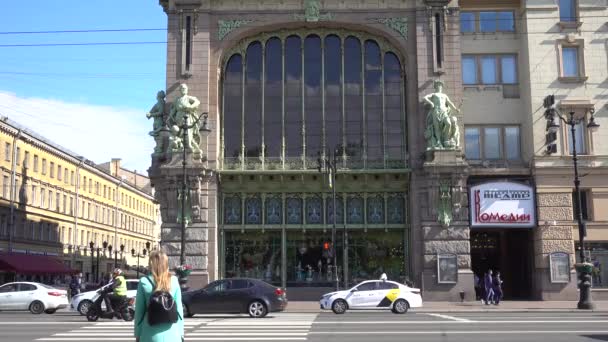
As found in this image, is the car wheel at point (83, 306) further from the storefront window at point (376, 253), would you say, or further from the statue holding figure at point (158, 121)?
the storefront window at point (376, 253)

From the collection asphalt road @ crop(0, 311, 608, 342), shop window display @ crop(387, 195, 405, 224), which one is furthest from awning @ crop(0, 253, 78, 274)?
asphalt road @ crop(0, 311, 608, 342)

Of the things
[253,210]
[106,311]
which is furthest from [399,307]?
[253,210]

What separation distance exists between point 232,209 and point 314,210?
4.52 m

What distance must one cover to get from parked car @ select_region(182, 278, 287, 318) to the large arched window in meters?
12.9

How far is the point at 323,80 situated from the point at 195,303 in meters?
17.2

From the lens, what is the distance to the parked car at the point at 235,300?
2492 centimetres

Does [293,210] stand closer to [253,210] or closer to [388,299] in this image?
[253,210]

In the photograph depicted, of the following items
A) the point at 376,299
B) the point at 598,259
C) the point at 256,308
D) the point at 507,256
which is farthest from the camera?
the point at 507,256

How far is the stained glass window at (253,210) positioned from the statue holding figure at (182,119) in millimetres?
4032

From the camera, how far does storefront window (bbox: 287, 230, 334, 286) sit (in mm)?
36719

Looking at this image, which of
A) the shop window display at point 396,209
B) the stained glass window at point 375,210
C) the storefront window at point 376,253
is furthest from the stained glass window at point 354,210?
the shop window display at point 396,209

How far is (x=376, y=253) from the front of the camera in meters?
37.2

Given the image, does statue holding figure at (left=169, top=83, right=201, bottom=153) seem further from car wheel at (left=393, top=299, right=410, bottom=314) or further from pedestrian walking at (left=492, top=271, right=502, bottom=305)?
pedestrian walking at (left=492, top=271, right=502, bottom=305)

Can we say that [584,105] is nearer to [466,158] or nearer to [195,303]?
[466,158]
